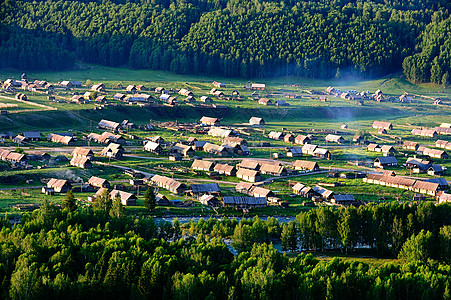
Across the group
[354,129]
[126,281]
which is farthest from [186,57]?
[126,281]

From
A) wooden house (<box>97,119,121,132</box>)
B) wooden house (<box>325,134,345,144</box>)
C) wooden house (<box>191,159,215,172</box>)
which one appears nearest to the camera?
wooden house (<box>191,159,215,172</box>)

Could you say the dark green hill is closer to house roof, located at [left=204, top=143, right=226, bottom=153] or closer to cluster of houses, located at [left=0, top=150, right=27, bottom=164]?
cluster of houses, located at [left=0, top=150, right=27, bottom=164]

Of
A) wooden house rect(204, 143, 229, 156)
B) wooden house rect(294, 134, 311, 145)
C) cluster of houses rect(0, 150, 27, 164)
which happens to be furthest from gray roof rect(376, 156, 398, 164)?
cluster of houses rect(0, 150, 27, 164)

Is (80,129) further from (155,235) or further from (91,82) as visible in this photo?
(155,235)

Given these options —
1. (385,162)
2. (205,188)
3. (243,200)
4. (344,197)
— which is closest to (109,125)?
(205,188)

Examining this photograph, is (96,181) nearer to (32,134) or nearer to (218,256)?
(32,134)

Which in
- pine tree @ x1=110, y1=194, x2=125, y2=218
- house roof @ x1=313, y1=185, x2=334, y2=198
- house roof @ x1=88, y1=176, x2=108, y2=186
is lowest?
house roof @ x1=313, y1=185, x2=334, y2=198

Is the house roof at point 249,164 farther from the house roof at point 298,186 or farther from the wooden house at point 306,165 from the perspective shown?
the house roof at point 298,186
